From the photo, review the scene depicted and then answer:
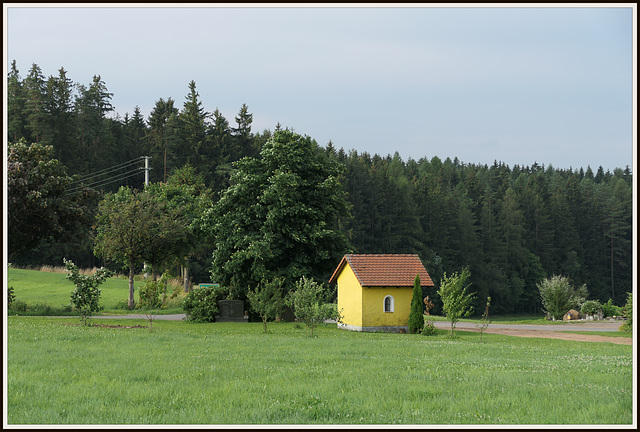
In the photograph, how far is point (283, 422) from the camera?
378 inches

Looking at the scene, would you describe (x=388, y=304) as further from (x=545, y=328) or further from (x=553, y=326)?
(x=553, y=326)

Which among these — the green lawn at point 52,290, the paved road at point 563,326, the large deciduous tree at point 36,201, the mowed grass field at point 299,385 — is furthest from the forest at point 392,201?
the mowed grass field at point 299,385

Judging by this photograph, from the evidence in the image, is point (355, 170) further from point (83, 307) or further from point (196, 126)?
point (83, 307)

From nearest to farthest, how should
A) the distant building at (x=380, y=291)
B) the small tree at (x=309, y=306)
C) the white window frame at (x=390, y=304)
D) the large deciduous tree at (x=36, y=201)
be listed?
the small tree at (x=309, y=306) < the distant building at (x=380, y=291) < the white window frame at (x=390, y=304) < the large deciduous tree at (x=36, y=201)

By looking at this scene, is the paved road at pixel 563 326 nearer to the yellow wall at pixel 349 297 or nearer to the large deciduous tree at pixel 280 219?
the yellow wall at pixel 349 297

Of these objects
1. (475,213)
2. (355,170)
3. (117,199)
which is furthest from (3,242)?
(475,213)

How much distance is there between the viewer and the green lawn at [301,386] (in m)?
9.92

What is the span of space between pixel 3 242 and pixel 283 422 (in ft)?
16.1

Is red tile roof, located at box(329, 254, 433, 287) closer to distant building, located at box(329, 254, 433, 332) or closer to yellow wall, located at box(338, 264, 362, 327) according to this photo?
distant building, located at box(329, 254, 433, 332)

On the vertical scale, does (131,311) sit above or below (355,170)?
below

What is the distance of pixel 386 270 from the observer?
34750mm

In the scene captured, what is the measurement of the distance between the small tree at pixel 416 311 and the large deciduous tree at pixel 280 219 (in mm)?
7910

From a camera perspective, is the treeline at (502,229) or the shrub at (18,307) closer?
the shrub at (18,307)

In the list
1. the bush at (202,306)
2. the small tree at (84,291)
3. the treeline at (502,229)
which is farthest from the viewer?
the treeline at (502,229)
